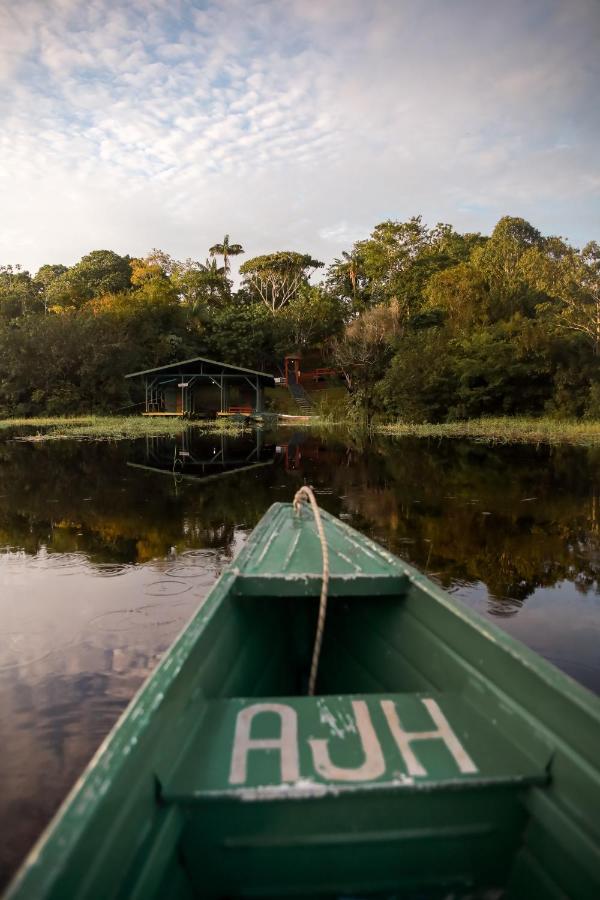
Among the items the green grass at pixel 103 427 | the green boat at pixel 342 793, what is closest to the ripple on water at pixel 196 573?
the green boat at pixel 342 793

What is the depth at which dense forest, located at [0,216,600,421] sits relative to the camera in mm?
23422

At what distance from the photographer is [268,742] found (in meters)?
1.92

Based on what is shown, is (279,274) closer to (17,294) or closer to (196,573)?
(17,294)

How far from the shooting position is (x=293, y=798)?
1627mm

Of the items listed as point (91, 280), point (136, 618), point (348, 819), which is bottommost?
point (136, 618)

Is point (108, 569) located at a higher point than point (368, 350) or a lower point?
lower

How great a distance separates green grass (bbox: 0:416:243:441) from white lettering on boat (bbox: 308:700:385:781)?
18.2m

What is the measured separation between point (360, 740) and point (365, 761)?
0.12 metres

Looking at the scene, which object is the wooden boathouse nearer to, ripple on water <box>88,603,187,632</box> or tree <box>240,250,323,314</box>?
tree <box>240,250,323,314</box>

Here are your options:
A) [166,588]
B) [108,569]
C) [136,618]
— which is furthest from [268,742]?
[108,569]

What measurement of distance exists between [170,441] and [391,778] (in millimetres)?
17979

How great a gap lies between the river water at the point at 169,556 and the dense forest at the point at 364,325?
12.0 m

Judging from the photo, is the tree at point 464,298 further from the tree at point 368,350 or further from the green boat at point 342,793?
the green boat at point 342,793

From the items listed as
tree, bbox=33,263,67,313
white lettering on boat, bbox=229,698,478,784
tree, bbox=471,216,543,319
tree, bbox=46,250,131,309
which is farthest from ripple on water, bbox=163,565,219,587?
tree, bbox=33,263,67,313
